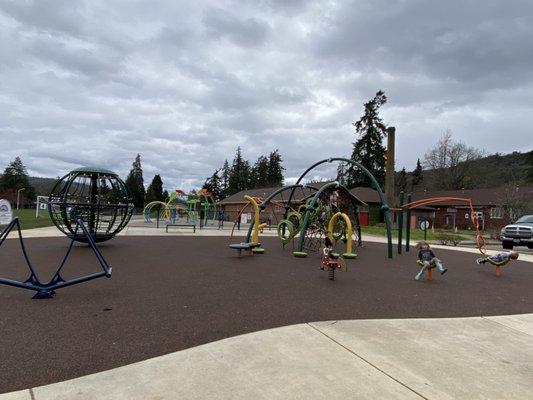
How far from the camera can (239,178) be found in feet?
319

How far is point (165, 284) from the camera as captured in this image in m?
7.55

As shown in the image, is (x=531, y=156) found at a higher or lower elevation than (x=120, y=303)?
higher

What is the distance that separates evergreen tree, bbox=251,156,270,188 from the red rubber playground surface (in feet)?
273

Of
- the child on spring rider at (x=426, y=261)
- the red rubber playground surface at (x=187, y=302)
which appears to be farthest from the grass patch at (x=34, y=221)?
the child on spring rider at (x=426, y=261)

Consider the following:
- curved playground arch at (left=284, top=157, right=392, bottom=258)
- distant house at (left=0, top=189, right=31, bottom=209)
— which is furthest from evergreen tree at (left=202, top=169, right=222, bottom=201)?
curved playground arch at (left=284, top=157, right=392, bottom=258)

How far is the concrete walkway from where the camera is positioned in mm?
3250

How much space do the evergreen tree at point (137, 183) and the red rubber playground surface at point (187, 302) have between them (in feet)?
275

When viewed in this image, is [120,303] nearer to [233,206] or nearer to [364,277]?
[364,277]

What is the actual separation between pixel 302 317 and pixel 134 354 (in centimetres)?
234

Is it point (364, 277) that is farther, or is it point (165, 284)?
point (364, 277)

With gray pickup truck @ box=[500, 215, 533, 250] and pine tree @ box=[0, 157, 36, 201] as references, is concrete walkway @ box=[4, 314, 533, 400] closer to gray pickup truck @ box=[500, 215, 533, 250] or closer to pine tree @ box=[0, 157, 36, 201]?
gray pickup truck @ box=[500, 215, 533, 250]

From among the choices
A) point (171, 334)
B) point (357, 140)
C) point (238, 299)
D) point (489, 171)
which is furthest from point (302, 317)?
point (489, 171)

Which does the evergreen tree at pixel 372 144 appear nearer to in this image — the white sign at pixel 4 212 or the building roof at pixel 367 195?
the building roof at pixel 367 195

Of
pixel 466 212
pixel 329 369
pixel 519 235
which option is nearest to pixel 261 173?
pixel 466 212
